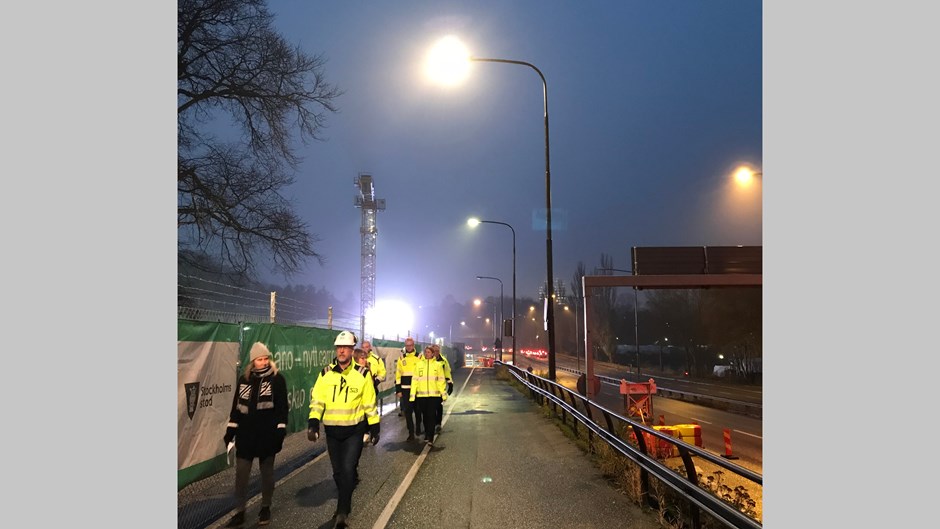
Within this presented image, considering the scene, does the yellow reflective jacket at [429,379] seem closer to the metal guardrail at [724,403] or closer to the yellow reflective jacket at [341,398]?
the yellow reflective jacket at [341,398]

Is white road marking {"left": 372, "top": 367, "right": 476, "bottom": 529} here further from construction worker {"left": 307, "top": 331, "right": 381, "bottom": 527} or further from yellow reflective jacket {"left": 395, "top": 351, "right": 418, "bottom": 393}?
yellow reflective jacket {"left": 395, "top": 351, "right": 418, "bottom": 393}

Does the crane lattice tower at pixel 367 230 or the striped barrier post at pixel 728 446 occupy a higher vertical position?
the crane lattice tower at pixel 367 230

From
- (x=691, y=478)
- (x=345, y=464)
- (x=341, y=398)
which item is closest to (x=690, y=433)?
(x=691, y=478)

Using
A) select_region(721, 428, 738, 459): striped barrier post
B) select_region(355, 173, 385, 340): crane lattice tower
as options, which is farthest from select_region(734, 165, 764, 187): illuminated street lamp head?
select_region(355, 173, 385, 340): crane lattice tower

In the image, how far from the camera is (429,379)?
11.3 m

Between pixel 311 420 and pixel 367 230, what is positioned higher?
pixel 367 230

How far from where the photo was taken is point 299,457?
9883 mm

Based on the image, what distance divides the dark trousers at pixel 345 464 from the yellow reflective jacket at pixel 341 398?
0.64 ft

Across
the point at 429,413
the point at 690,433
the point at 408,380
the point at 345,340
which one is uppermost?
the point at 345,340

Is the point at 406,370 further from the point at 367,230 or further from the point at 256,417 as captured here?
the point at 367,230

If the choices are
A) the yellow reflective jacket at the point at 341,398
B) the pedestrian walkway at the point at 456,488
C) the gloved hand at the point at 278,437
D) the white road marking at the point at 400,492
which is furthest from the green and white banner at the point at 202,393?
the white road marking at the point at 400,492

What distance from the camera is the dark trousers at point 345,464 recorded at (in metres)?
5.99

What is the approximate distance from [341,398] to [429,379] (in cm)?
519

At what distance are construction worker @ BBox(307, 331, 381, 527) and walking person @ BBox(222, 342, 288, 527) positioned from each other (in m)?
0.39
